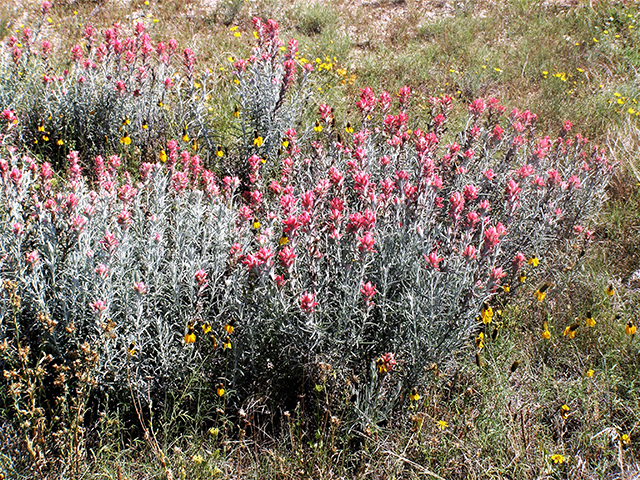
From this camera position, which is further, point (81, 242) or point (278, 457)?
point (81, 242)

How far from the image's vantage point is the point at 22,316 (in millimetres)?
2242

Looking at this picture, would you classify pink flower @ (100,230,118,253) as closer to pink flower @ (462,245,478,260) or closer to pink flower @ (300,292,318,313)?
pink flower @ (300,292,318,313)

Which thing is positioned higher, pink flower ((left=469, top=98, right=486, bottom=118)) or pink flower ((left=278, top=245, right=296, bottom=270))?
pink flower ((left=469, top=98, right=486, bottom=118))

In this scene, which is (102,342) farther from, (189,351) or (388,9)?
(388,9)

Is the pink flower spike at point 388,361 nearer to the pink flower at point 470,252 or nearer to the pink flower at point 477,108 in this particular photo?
the pink flower at point 470,252

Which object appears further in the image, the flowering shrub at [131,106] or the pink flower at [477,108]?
the flowering shrub at [131,106]

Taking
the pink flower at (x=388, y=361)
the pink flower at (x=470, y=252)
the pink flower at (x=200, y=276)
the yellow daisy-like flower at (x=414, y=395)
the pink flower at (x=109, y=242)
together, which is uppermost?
the pink flower at (x=109, y=242)

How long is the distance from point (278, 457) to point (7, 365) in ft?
4.38

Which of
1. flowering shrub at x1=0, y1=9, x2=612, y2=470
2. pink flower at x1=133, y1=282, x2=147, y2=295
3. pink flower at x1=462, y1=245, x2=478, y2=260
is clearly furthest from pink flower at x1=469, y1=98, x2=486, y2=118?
pink flower at x1=133, y1=282, x2=147, y2=295

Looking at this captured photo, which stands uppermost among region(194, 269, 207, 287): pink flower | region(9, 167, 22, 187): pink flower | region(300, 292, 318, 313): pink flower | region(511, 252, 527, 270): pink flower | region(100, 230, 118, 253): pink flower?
region(9, 167, 22, 187): pink flower

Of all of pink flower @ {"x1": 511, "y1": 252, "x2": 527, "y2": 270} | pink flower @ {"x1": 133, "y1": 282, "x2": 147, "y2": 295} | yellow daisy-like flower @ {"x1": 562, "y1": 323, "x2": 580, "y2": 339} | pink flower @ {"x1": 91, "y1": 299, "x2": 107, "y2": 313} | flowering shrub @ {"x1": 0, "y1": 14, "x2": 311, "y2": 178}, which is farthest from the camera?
flowering shrub @ {"x1": 0, "y1": 14, "x2": 311, "y2": 178}

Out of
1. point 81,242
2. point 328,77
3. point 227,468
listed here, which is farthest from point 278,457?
point 328,77

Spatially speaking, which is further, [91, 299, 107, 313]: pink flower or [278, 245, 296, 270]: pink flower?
[278, 245, 296, 270]: pink flower

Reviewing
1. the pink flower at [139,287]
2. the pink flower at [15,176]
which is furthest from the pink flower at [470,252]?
the pink flower at [15,176]
